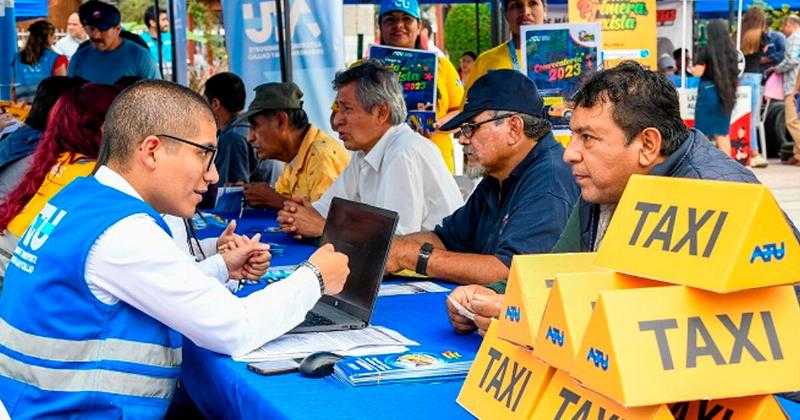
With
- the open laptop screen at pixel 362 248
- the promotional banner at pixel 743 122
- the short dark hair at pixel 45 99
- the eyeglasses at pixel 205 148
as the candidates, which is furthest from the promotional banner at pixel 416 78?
the promotional banner at pixel 743 122

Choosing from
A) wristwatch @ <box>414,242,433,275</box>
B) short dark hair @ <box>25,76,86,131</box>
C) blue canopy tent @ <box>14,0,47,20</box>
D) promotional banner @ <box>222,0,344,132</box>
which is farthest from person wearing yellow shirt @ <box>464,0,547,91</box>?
blue canopy tent @ <box>14,0,47,20</box>

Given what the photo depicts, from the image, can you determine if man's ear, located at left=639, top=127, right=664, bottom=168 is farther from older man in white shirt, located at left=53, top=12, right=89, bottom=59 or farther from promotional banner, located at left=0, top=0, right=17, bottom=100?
older man in white shirt, located at left=53, top=12, right=89, bottom=59

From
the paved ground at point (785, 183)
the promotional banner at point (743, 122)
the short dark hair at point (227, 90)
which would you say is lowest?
the paved ground at point (785, 183)

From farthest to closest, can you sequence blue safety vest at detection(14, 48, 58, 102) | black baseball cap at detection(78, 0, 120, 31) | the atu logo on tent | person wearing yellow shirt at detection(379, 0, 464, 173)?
blue safety vest at detection(14, 48, 58, 102)
black baseball cap at detection(78, 0, 120, 31)
the atu logo on tent
person wearing yellow shirt at detection(379, 0, 464, 173)

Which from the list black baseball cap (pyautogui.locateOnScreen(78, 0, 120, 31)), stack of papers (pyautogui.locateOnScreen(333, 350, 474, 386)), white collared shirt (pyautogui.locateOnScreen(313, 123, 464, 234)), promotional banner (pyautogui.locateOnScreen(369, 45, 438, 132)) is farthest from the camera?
black baseball cap (pyautogui.locateOnScreen(78, 0, 120, 31))

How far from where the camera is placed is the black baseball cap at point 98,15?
25.7 ft

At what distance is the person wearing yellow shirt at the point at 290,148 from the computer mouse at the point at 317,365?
9.21 feet

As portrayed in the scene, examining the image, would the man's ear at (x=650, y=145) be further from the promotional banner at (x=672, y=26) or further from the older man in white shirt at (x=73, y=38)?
the promotional banner at (x=672, y=26)

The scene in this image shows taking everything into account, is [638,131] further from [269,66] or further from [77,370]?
[269,66]

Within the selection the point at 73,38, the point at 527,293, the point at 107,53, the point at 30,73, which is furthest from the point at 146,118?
the point at 73,38

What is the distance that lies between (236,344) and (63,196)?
48cm

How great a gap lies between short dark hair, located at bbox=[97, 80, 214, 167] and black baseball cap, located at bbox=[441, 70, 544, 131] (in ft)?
3.52

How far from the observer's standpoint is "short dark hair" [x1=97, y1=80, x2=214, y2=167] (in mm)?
2277

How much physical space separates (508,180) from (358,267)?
0.69 m
